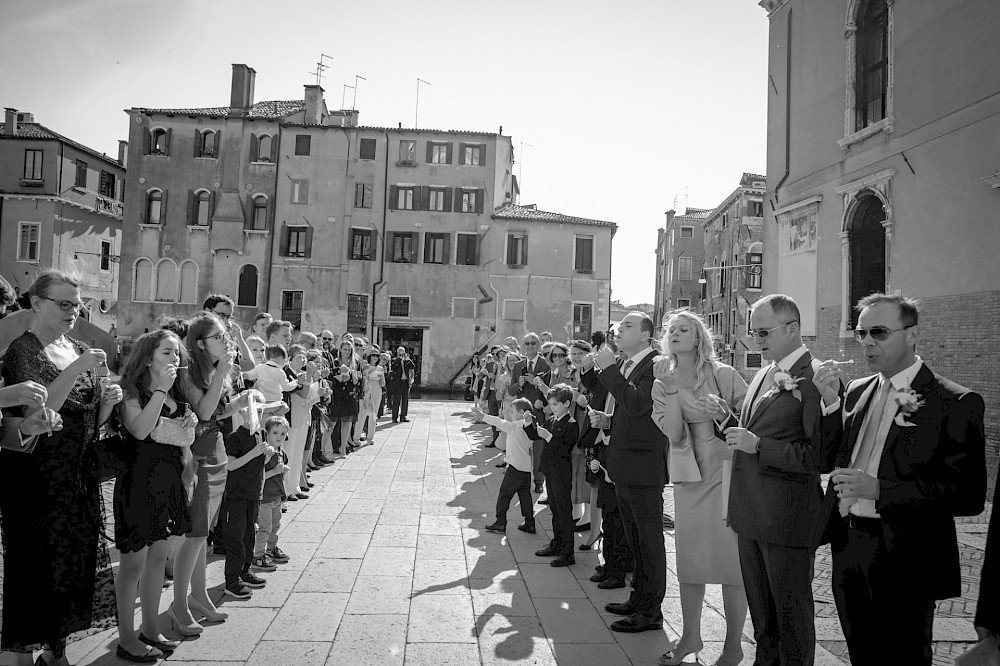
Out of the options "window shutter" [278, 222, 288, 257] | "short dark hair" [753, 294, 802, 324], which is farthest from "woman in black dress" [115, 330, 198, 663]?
"window shutter" [278, 222, 288, 257]

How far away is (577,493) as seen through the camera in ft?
24.9

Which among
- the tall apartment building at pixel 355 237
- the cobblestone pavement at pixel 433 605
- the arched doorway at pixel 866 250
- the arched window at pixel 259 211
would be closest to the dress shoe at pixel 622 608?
the cobblestone pavement at pixel 433 605

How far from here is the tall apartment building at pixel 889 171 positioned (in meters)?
11.1

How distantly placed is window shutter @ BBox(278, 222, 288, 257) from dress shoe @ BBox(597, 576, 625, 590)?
3222 cm

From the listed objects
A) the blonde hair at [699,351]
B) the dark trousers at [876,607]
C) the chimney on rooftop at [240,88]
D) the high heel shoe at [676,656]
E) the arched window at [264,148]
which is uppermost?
the chimney on rooftop at [240,88]

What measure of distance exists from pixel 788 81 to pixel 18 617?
18.1 m

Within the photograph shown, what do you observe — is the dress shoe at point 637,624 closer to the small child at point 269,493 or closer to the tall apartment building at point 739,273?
the small child at point 269,493

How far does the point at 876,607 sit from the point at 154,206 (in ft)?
126

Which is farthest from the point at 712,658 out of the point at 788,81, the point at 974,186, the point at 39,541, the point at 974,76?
the point at 788,81

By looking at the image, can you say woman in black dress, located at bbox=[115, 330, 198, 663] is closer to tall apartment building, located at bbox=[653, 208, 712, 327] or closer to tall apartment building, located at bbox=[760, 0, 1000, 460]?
tall apartment building, located at bbox=[760, 0, 1000, 460]

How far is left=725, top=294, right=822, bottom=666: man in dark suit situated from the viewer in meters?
3.31

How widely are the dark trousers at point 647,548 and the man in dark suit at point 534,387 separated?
2.09m

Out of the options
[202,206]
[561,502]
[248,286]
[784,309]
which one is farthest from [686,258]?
[784,309]

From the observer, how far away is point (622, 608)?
4840 millimetres
